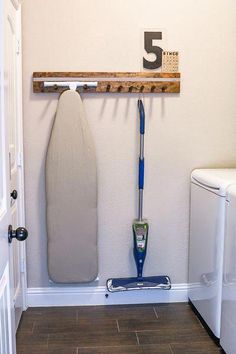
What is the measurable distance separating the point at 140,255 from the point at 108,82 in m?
1.20

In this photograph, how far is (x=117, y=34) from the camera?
2846 millimetres

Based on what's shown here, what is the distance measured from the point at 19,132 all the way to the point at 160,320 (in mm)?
1552

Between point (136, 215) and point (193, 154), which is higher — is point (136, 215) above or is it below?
below

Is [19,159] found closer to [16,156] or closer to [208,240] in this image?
[16,156]

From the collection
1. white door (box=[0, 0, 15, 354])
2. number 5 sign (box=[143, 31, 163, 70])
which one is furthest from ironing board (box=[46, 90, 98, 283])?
white door (box=[0, 0, 15, 354])

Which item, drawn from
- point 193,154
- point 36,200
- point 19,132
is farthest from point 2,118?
point 193,154

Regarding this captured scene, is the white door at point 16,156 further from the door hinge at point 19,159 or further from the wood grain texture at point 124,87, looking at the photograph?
the wood grain texture at point 124,87

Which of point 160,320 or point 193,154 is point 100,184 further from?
point 160,320

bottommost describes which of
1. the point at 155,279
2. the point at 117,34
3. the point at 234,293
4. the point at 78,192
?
the point at 155,279

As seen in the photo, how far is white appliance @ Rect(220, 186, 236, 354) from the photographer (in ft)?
7.13

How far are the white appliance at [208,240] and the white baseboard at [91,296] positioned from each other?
212 millimetres

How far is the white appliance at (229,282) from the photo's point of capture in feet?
7.13

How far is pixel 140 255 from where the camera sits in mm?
2926

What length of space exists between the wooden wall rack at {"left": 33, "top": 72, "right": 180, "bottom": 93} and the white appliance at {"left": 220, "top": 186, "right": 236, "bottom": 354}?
979 mm
